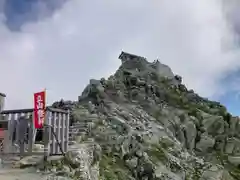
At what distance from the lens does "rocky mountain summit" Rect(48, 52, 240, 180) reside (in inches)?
1067

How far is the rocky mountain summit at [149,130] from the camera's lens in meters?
27.1

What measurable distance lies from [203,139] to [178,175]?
9.49m

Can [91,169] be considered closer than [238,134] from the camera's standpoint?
Yes

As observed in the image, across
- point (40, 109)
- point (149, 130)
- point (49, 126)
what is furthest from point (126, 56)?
point (40, 109)

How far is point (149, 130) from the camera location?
3441cm

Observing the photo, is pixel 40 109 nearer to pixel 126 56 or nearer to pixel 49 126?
pixel 49 126

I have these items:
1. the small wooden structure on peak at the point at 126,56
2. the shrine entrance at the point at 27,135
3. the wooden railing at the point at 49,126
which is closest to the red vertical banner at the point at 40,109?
the shrine entrance at the point at 27,135

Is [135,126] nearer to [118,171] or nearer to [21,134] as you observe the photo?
[118,171]

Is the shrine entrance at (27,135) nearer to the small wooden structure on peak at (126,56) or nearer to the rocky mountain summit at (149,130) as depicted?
the rocky mountain summit at (149,130)

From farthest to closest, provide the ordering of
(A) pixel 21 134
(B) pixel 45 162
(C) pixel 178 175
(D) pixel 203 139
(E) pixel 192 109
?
(E) pixel 192 109, (D) pixel 203 139, (C) pixel 178 175, (A) pixel 21 134, (B) pixel 45 162

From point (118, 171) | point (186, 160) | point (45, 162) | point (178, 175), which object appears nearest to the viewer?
point (45, 162)

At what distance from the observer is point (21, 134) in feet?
66.2

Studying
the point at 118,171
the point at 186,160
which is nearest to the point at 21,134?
the point at 118,171

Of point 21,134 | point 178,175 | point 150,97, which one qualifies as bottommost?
point 178,175
